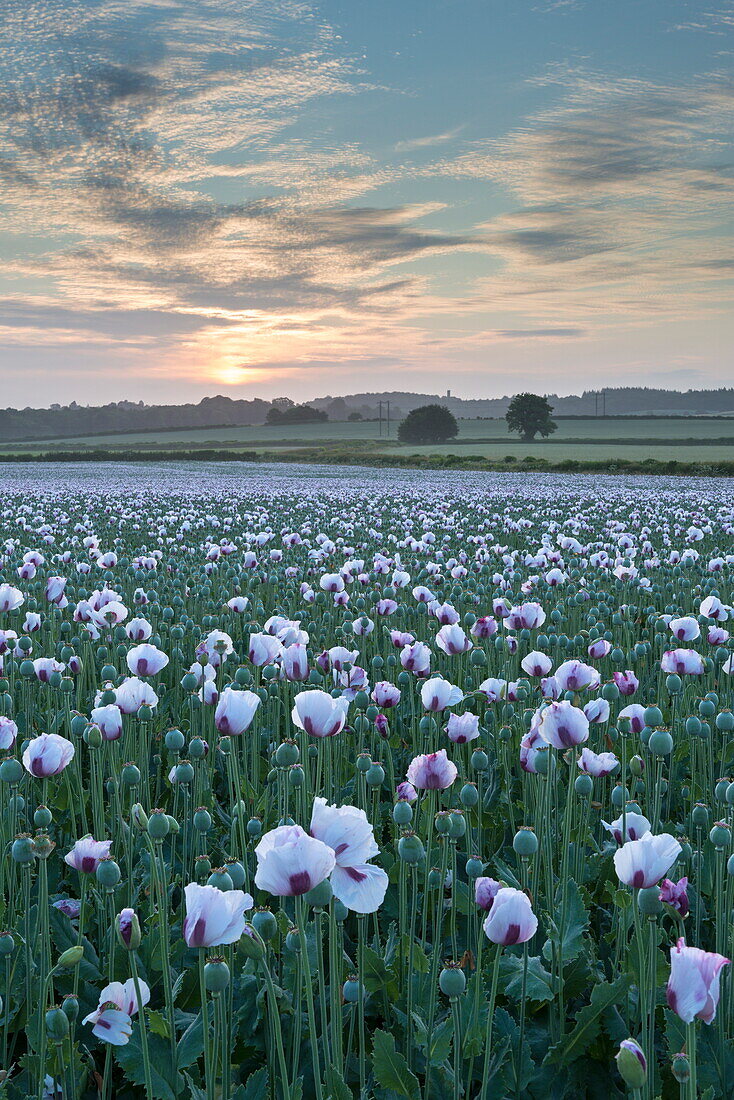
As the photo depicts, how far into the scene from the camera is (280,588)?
948cm

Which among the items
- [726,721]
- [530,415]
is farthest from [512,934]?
[530,415]

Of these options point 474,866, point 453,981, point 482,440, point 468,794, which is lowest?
point 474,866

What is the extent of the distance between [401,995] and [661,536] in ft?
37.8

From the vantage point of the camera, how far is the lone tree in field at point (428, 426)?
105562mm

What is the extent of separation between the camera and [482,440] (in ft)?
343

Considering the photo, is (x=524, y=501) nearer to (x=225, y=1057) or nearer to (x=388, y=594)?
(x=388, y=594)

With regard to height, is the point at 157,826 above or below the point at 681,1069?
above

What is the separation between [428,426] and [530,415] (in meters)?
13.2

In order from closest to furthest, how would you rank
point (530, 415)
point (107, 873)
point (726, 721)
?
point (107, 873), point (726, 721), point (530, 415)

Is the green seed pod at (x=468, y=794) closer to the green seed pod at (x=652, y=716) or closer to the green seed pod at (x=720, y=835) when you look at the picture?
the green seed pod at (x=720, y=835)

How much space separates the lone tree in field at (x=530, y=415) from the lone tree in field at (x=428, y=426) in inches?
332

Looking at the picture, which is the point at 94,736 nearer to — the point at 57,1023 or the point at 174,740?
the point at 174,740

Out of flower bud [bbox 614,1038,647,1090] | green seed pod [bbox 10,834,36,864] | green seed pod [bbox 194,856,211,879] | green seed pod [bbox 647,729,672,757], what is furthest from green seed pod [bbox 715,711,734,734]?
green seed pod [bbox 10,834,36,864]

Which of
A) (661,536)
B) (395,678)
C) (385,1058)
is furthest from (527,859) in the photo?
(661,536)
